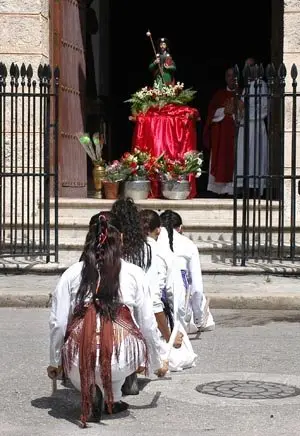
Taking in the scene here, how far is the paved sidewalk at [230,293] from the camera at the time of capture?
12.8 metres

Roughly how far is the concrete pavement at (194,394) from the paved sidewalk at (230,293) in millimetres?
1390

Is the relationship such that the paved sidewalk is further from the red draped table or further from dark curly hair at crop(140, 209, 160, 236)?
the red draped table

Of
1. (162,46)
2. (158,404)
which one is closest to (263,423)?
(158,404)

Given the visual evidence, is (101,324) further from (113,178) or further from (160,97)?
(160,97)

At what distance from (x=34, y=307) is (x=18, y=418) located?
17.7 ft

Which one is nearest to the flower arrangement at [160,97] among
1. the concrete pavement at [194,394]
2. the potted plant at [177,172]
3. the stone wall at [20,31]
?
the potted plant at [177,172]

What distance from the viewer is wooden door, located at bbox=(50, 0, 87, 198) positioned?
56.7ft

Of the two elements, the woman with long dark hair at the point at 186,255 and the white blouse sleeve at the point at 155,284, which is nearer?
the white blouse sleeve at the point at 155,284

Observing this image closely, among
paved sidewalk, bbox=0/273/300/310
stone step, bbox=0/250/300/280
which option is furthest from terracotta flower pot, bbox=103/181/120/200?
paved sidewalk, bbox=0/273/300/310

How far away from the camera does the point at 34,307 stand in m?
12.9

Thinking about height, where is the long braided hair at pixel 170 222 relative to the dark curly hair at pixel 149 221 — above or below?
below

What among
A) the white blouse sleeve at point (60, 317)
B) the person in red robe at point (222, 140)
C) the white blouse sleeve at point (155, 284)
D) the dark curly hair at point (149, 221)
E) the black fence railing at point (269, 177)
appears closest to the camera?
the white blouse sleeve at point (60, 317)

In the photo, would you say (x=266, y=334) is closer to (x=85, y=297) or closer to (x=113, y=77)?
(x=85, y=297)

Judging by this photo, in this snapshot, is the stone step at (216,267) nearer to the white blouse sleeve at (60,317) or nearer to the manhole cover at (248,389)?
the manhole cover at (248,389)
